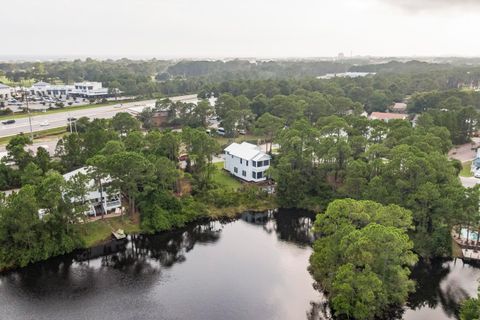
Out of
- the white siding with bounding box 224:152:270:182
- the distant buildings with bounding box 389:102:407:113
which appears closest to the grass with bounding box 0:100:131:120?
the white siding with bounding box 224:152:270:182

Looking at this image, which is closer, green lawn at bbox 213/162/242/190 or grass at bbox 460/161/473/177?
green lawn at bbox 213/162/242/190

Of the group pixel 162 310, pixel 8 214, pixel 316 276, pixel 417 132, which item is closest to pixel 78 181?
pixel 8 214

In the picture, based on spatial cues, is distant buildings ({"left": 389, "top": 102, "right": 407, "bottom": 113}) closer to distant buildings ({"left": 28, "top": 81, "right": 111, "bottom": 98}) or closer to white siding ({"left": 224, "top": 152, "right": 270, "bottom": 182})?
white siding ({"left": 224, "top": 152, "right": 270, "bottom": 182})

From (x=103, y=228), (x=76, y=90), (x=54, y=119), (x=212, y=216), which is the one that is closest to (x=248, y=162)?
(x=212, y=216)

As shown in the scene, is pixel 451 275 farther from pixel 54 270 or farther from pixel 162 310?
pixel 54 270

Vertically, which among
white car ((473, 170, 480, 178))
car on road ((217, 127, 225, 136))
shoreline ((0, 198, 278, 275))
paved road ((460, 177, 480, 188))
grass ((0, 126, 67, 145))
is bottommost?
shoreline ((0, 198, 278, 275))

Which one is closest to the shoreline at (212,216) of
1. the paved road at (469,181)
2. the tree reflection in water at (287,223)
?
the tree reflection in water at (287,223)
